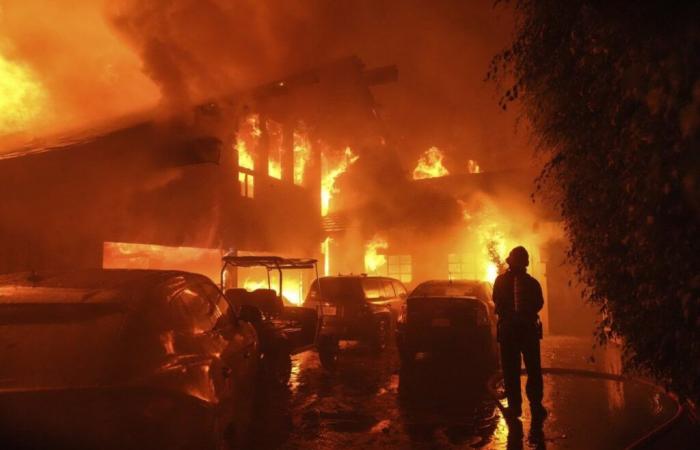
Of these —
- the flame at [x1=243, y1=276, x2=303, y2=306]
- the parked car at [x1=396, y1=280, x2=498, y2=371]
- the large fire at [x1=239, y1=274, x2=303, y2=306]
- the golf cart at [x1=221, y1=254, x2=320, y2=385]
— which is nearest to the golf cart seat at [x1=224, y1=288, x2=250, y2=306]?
the golf cart at [x1=221, y1=254, x2=320, y2=385]

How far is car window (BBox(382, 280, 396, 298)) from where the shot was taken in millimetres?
13679

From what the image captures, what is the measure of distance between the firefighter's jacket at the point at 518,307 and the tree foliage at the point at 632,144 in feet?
7.15

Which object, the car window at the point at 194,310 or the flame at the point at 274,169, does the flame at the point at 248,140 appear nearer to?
the flame at the point at 274,169

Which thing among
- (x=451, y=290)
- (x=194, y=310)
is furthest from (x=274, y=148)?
(x=194, y=310)

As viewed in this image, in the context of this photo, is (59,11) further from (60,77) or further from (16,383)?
(16,383)

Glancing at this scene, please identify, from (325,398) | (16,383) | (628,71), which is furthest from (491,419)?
(16,383)

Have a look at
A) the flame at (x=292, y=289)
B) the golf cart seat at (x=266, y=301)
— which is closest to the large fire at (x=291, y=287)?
the flame at (x=292, y=289)

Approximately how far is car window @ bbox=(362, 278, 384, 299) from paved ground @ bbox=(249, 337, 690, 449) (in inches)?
A: 99.5

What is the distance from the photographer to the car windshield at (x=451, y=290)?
1220 cm

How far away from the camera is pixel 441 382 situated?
910cm

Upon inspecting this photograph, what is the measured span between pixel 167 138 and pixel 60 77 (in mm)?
4896

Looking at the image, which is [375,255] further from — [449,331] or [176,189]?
[449,331]

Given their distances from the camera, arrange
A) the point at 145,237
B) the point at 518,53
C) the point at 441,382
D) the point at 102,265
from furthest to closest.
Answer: the point at 145,237
the point at 102,265
the point at 441,382
the point at 518,53

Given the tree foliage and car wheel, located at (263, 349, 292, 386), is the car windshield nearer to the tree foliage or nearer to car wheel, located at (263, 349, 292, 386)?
car wheel, located at (263, 349, 292, 386)
